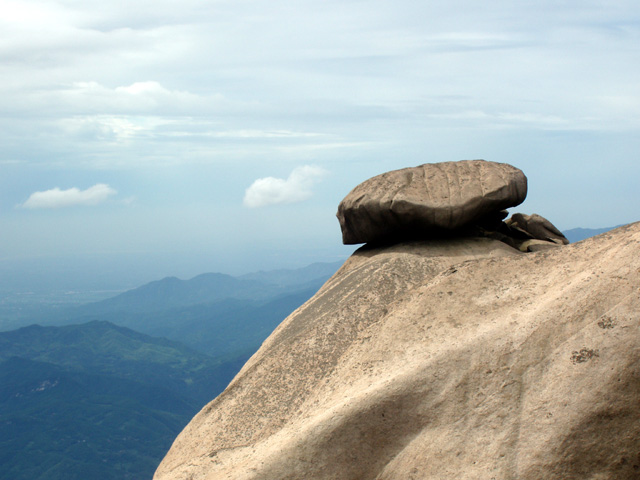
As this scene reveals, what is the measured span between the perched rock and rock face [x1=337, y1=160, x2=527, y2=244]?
5.17 ft

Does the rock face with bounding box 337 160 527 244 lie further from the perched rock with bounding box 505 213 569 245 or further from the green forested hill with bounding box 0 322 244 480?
the green forested hill with bounding box 0 322 244 480

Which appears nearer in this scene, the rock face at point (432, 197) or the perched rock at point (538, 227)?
the rock face at point (432, 197)

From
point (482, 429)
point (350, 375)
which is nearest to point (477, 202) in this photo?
point (350, 375)

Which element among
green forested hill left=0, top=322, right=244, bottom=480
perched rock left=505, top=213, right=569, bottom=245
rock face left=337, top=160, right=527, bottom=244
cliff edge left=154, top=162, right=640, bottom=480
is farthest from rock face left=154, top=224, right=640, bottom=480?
green forested hill left=0, top=322, right=244, bottom=480

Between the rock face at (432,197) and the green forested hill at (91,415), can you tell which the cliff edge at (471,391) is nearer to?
the rock face at (432,197)

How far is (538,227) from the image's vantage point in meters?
11.9

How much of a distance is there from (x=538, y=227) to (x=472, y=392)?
269 inches

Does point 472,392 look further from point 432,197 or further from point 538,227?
point 538,227

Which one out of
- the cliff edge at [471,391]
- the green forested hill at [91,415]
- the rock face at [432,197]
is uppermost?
the rock face at [432,197]

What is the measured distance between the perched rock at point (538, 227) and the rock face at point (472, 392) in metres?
4.72

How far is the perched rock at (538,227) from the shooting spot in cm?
1183

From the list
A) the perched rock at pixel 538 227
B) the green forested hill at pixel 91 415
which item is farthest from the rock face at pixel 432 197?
the green forested hill at pixel 91 415

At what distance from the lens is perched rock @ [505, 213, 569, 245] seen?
11.8m

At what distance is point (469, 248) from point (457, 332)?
12.6 ft
